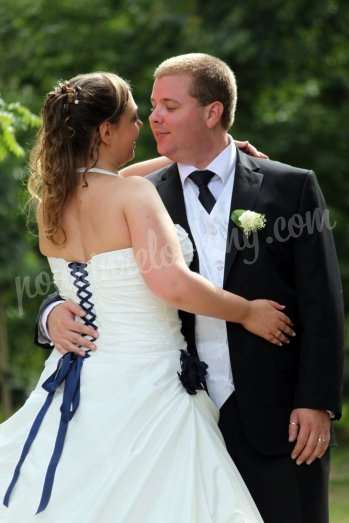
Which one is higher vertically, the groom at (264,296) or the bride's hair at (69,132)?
the bride's hair at (69,132)

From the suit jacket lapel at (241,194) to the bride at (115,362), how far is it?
20 cm

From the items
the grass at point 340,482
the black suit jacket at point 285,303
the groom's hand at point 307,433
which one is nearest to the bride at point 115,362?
the black suit jacket at point 285,303

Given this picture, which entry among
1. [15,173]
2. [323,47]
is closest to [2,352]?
[15,173]

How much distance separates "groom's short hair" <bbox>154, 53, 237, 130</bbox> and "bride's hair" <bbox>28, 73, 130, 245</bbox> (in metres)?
0.42

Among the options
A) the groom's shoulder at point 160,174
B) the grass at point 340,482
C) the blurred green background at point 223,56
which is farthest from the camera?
the blurred green background at point 223,56

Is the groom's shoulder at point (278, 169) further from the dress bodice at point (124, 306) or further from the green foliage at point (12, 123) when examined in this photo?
the green foliage at point (12, 123)

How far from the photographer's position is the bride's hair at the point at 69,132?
3.96 metres

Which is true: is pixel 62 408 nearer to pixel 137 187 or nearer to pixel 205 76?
pixel 137 187

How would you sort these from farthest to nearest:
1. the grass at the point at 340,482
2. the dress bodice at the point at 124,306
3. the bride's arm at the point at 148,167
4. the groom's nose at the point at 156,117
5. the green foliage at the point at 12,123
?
the grass at the point at 340,482
the green foliage at the point at 12,123
the bride's arm at the point at 148,167
the groom's nose at the point at 156,117
the dress bodice at the point at 124,306

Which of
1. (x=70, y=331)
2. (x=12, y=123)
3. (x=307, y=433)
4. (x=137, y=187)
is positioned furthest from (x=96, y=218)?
(x=12, y=123)

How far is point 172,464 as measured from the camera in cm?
380

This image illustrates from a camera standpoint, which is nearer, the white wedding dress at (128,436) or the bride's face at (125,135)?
the white wedding dress at (128,436)

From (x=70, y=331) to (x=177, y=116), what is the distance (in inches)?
41.5

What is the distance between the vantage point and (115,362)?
3982 mm
